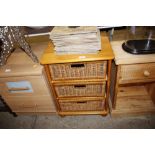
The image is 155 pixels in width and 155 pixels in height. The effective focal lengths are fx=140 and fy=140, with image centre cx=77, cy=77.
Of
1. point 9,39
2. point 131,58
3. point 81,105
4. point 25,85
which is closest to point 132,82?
point 131,58

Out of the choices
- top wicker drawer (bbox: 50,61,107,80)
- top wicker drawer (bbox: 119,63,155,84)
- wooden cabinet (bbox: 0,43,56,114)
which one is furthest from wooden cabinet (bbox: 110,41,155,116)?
wooden cabinet (bbox: 0,43,56,114)

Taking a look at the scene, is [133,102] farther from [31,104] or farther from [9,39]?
[9,39]

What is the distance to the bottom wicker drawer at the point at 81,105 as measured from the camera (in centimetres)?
127

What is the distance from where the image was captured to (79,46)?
3.06ft

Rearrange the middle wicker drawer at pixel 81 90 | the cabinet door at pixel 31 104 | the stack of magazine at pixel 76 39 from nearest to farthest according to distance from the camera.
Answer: the stack of magazine at pixel 76 39, the middle wicker drawer at pixel 81 90, the cabinet door at pixel 31 104

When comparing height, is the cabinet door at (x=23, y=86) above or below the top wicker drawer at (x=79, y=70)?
below

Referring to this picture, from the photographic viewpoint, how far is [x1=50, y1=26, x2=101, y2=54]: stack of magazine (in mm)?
878

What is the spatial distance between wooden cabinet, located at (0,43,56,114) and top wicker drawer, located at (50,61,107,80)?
11cm

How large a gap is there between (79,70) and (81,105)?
0.43 m

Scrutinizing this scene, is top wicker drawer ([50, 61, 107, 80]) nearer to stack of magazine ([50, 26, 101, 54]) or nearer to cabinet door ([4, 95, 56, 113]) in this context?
stack of magazine ([50, 26, 101, 54])

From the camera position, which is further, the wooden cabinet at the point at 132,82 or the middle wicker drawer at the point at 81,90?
the middle wicker drawer at the point at 81,90

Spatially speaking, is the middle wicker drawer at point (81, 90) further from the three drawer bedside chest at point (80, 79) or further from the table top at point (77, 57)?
the table top at point (77, 57)

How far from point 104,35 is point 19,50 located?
2.39 feet

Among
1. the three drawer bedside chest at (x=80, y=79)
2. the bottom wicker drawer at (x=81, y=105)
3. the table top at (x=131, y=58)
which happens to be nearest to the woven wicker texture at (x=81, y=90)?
the three drawer bedside chest at (x=80, y=79)
